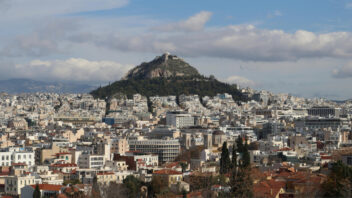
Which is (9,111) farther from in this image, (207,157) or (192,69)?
(207,157)

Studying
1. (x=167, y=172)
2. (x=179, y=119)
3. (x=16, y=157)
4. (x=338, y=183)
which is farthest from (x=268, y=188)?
(x=179, y=119)

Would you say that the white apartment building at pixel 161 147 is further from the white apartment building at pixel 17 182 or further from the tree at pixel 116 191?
the tree at pixel 116 191

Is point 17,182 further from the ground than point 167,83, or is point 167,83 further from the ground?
point 167,83

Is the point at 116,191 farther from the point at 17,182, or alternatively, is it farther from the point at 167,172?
the point at 167,172

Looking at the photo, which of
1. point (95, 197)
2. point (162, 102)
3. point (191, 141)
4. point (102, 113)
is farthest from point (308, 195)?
point (162, 102)

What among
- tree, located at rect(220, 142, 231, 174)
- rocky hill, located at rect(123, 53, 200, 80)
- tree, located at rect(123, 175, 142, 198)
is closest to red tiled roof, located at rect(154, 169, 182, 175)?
tree, located at rect(220, 142, 231, 174)

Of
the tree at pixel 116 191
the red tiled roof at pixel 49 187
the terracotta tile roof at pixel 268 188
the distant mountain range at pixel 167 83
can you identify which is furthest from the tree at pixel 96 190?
the distant mountain range at pixel 167 83
